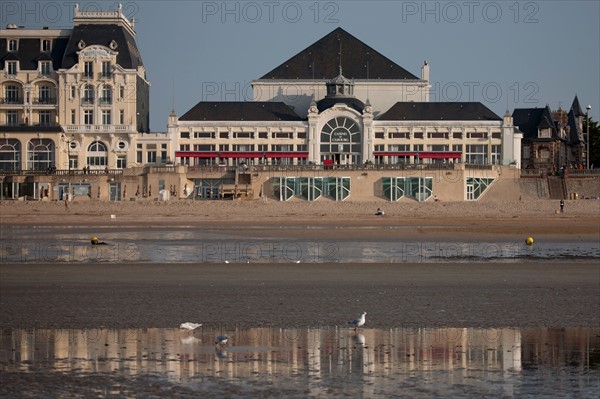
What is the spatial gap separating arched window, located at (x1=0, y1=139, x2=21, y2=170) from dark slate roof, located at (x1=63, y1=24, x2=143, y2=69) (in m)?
7.96

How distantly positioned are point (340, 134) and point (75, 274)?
201 ft

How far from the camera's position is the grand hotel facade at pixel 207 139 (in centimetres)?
8138

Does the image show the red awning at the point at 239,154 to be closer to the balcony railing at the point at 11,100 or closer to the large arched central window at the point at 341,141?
the large arched central window at the point at 341,141

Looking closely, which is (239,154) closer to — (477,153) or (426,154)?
(426,154)

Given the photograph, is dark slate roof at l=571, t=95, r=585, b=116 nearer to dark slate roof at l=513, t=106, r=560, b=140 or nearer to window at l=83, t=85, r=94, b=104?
dark slate roof at l=513, t=106, r=560, b=140

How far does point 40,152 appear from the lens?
8719 centimetres

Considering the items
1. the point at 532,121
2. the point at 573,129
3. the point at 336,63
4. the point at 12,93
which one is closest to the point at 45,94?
the point at 12,93

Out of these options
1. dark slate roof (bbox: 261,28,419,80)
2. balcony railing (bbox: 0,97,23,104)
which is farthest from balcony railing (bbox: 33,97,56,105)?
dark slate roof (bbox: 261,28,419,80)

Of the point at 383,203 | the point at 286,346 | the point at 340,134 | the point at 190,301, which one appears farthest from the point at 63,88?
the point at 286,346

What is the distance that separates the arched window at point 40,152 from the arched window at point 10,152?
905mm

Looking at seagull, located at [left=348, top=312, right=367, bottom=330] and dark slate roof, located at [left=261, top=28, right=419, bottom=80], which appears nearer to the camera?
seagull, located at [left=348, top=312, right=367, bottom=330]

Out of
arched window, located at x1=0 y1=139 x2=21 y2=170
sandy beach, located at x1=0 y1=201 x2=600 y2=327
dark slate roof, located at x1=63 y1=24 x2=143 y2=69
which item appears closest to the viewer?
sandy beach, located at x1=0 y1=201 x2=600 y2=327

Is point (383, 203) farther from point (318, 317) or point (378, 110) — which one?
point (318, 317)

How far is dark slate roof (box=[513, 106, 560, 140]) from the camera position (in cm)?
9631
